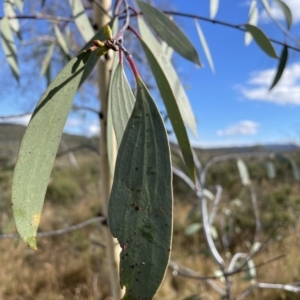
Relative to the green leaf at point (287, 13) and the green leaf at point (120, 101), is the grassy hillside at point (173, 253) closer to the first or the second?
the green leaf at point (287, 13)

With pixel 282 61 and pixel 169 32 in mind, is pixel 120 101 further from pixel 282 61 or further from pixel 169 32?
pixel 282 61

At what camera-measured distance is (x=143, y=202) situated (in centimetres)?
26

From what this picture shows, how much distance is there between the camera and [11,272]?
264 cm

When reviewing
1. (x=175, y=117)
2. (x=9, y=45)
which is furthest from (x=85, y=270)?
(x=175, y=117)

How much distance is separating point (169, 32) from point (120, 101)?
6.3 inches

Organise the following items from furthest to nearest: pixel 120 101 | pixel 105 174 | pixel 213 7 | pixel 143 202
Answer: pixel 213 7
pixel 105 174
pixel 120 101
pixel 143 202

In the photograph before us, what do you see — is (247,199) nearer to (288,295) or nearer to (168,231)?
(288,295)

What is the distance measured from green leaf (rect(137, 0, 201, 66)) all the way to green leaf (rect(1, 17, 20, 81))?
311 mm

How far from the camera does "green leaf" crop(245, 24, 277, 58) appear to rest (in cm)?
49

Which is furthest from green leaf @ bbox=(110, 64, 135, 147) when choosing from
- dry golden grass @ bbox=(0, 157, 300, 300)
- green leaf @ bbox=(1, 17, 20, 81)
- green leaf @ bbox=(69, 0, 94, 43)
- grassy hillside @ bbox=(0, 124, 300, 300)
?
dry golden grass @ bbox=(0, 157, 300, 300)

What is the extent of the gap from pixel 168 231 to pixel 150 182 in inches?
1.5

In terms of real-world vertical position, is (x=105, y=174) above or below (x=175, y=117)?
below

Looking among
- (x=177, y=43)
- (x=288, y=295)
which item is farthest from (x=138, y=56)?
(x=177, y=43)

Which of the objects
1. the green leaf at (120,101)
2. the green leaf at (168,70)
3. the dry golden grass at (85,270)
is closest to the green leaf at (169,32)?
the green leaf at (168,70)
